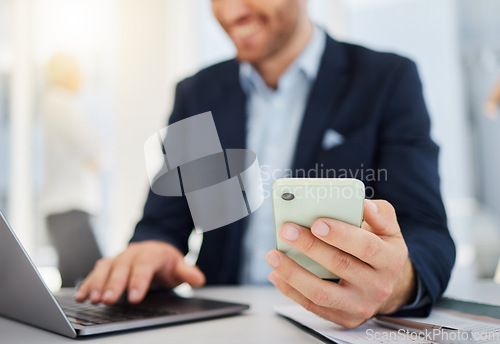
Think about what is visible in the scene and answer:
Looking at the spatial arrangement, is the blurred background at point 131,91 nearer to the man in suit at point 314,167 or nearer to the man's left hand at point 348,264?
the man in suit at point 314,167

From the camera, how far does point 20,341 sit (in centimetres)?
37

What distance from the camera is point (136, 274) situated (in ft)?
1.77

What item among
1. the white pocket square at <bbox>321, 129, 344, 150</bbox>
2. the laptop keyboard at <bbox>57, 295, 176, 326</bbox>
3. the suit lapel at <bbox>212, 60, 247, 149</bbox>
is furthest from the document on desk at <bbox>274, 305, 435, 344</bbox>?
the suit lapel at <bbox>212, 60, 247, 149</bbox>

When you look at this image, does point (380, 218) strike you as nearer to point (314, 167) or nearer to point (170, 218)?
point (314, 167)

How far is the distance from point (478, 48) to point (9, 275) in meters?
2.13

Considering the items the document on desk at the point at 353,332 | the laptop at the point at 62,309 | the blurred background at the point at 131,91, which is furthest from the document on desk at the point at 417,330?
the blurred background at the point at 131,91

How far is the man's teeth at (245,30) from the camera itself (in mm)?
843

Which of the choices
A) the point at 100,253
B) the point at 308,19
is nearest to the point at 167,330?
the point at 308,19

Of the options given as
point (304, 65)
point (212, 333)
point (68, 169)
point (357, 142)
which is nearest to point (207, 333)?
point (212, 333)

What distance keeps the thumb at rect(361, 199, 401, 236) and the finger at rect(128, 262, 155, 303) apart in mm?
296

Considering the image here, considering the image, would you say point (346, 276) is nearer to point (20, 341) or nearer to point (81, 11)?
point (20, 341)

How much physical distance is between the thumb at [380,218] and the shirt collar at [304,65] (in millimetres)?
502

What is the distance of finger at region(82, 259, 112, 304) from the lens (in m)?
0.50

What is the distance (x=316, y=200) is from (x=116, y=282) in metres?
0.32
